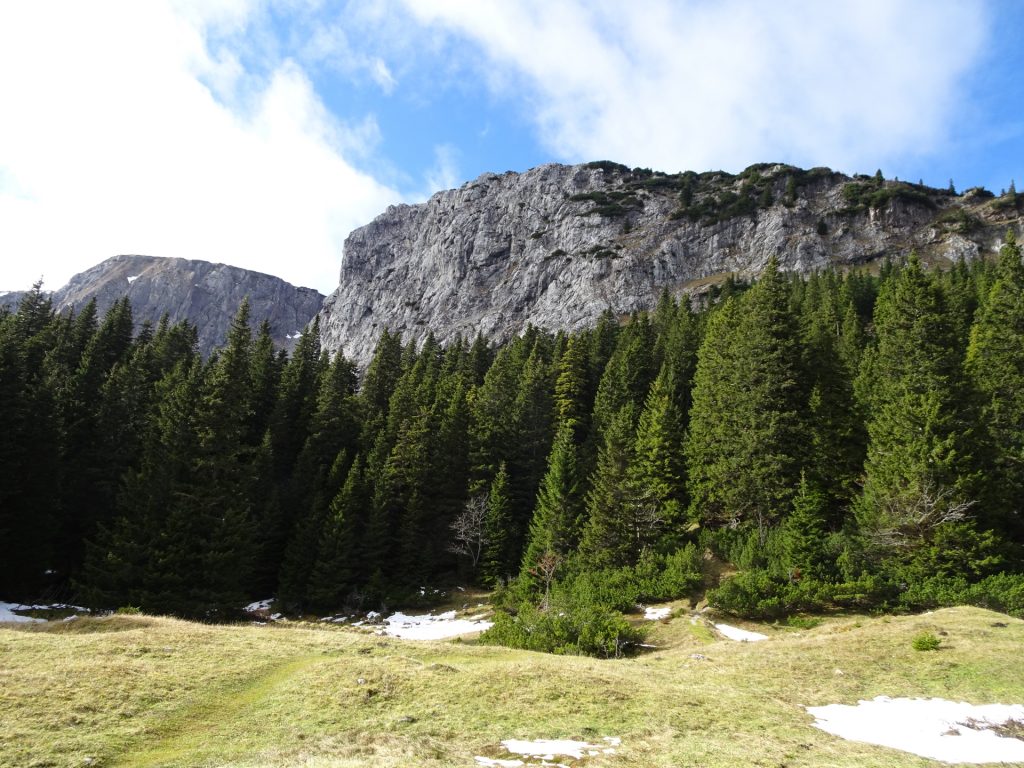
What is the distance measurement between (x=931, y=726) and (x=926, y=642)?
6397 mm

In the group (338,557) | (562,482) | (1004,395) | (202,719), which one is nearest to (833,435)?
(1004,395)

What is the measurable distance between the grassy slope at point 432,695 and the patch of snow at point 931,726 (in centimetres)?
63

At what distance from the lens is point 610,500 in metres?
39.6

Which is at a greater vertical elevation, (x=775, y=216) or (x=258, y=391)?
(x=775, y=216)

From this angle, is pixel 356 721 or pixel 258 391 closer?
pixel 356 721

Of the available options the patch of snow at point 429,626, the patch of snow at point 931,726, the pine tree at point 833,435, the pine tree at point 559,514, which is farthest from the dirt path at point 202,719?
the pine tree at point 833,435

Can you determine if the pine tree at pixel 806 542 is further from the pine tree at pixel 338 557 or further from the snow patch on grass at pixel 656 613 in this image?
the pine tree at pixel 338 557

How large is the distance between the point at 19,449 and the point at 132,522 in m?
8.83

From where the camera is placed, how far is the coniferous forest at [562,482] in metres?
28.3

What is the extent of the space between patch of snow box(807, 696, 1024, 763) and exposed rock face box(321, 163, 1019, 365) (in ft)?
456

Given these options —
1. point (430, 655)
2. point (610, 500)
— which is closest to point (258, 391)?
point (610, 500)

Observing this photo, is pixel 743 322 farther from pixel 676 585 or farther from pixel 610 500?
pixel 676 585

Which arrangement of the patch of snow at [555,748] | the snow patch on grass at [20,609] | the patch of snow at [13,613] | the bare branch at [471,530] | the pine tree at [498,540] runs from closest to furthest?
the patch of snow at [555,748] → the patch of snow at [13,613] → the snow patch on grass at [20,609] → the pine tree at [498,540] → the bare branch at [471,530]

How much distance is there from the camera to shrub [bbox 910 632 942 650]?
18.6 meters
